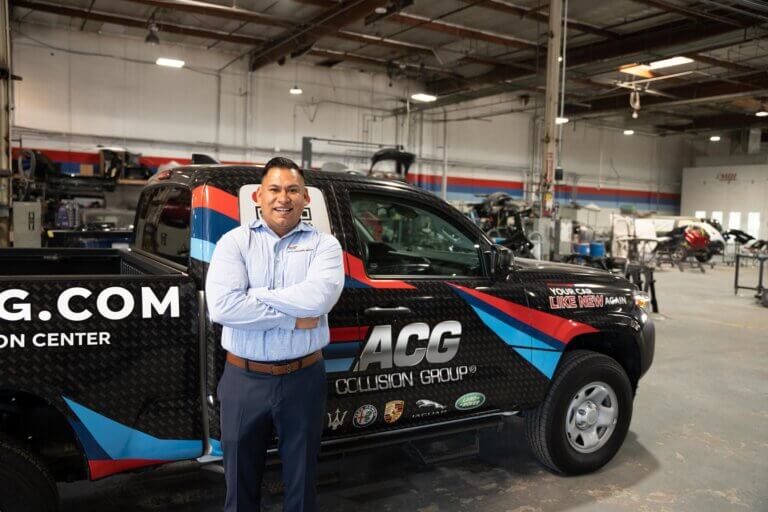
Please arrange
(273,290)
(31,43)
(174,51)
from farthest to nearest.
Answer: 1. (174,51)
2. (31,43)
3. (273,290)

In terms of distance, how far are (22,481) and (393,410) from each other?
1485mm

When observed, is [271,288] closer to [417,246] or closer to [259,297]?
[259,297]

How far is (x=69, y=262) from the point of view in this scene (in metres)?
3.35

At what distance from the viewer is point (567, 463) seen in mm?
3436

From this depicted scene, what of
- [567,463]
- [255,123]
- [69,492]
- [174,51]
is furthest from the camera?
[255,123]

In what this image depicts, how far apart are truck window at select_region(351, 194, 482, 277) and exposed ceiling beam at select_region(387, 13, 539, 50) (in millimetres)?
11036

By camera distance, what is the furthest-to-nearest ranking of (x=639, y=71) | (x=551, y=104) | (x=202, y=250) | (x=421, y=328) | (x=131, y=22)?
(x=639, y=71) < (x=131, y=22) < (x=551, y=104) < (x=421, y=328) < (x=202, y=250)

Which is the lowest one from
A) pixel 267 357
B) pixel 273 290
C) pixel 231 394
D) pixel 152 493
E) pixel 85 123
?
pixel 152 493

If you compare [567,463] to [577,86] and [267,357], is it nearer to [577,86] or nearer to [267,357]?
[267,357]

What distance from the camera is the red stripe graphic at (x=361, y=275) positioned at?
266 centimetres

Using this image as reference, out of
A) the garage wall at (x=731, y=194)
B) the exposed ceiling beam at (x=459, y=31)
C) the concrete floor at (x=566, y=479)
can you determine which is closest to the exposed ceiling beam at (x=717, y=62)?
the exposed ceiling beam at (x=459, y=31)

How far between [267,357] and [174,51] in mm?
15698

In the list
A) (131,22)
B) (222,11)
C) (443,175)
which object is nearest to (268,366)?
(222,11)

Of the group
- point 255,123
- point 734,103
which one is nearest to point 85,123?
point 255,123
